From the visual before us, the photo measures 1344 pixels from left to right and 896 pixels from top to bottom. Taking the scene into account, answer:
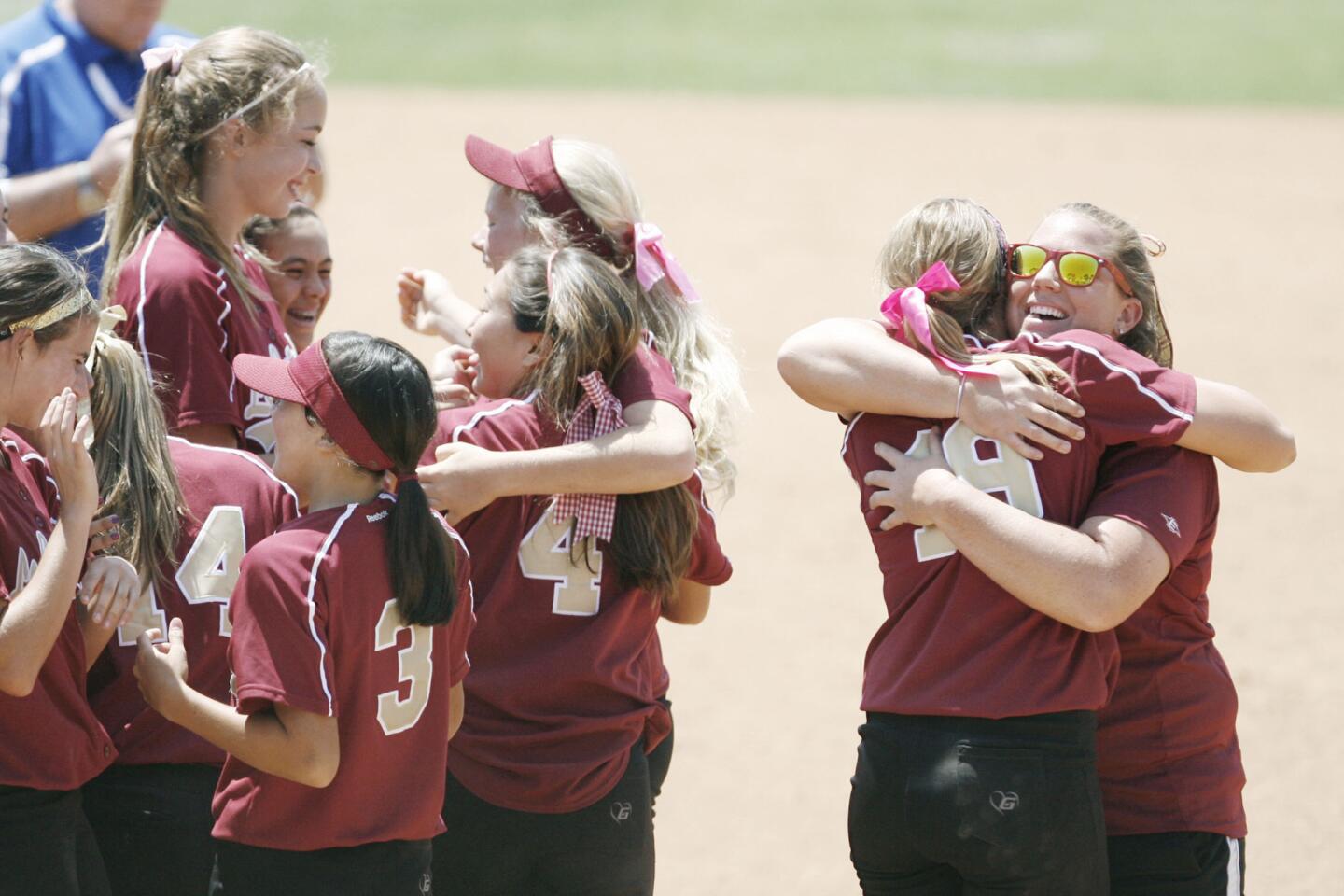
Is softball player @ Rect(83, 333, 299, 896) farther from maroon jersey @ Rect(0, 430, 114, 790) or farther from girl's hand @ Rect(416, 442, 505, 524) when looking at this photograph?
girl's hand @ Rect(416, 442, 505, 524)

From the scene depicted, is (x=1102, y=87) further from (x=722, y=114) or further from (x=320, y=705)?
(x=320, y=705)

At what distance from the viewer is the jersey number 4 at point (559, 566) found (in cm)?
326

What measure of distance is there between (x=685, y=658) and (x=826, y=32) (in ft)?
79.8

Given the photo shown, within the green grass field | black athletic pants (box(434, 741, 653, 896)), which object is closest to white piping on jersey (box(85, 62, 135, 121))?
black athletic pants (box(434, 741, 653, 896))

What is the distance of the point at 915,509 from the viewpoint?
2.94 m

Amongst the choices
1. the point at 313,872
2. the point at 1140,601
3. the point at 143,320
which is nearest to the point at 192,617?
the point at 313,872

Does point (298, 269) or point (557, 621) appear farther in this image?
point (298, 269)

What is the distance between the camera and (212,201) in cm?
382

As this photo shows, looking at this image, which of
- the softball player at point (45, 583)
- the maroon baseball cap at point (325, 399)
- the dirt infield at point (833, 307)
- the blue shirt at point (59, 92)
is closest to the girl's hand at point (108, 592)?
the softball player at point (45, 583)

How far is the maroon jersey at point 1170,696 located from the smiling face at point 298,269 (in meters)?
2.76

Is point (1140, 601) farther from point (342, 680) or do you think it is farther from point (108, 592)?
point (108, 592)

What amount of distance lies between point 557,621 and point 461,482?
38 cm

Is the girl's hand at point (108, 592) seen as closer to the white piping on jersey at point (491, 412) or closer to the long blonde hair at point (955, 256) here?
the white piping on jersey at point (491, 412)

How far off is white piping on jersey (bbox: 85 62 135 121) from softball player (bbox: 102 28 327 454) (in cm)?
138
